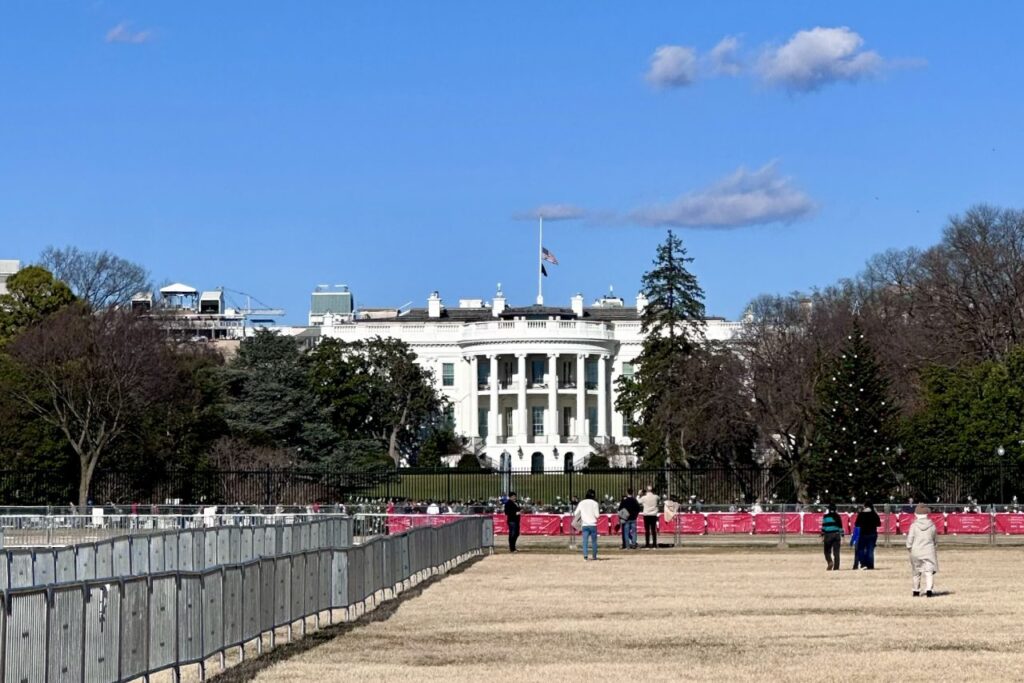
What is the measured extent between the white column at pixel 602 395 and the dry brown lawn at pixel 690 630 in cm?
11170

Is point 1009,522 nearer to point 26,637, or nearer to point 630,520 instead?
point 630,520

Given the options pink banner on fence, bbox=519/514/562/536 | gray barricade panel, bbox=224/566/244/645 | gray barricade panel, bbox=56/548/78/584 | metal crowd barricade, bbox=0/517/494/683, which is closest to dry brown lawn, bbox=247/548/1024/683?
gray barricade panel, bbox=224/566/244/645

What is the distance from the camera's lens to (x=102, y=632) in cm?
1708

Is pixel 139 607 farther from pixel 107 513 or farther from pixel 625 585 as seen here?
pixel 107 513

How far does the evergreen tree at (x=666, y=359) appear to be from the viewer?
9688 cm

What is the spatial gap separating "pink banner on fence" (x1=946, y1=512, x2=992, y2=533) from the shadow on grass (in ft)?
100

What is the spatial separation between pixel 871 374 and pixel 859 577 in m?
38.1

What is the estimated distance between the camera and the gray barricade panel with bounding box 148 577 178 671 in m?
18.7

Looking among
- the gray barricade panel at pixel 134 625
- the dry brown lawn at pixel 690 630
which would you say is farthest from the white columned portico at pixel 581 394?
the gray barricade panel at pixel 134 625

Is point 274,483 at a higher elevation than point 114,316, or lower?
lower

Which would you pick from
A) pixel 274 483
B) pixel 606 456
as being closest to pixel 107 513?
pixel 274 483

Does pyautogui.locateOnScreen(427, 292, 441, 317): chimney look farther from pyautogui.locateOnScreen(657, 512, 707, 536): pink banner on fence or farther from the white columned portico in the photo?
pyautogui.locateOnScreen(657, 512, 707, 536): pink banner on fence

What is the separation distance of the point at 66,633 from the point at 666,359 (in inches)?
3516

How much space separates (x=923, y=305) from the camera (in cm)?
9662
